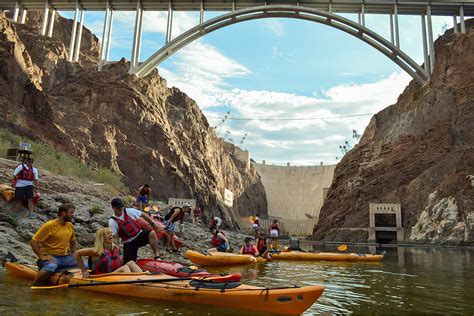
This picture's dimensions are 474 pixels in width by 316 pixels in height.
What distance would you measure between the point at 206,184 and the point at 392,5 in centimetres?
2672

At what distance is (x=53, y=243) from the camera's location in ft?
21.2

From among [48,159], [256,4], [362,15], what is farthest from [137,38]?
[48,159]

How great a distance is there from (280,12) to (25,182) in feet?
118

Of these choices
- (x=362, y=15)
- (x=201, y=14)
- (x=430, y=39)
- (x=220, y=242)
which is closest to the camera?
(x=220, y=242)

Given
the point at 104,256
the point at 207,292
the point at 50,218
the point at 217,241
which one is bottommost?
the point at 207,292

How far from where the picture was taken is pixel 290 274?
1024 cm

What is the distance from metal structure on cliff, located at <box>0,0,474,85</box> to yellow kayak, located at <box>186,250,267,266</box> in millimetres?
31884

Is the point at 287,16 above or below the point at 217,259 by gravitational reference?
above

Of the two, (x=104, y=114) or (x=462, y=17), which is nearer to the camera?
(x=104, y=114)

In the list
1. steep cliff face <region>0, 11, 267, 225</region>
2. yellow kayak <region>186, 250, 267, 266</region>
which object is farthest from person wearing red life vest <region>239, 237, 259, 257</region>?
steep cliff face <region>0, 11, 267, 225</region>

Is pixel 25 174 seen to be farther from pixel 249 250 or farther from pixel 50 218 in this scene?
pixel 249 250

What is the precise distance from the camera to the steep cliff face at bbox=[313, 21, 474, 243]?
28.8 meters

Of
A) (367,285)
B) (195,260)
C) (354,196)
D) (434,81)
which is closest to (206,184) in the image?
(354,196)

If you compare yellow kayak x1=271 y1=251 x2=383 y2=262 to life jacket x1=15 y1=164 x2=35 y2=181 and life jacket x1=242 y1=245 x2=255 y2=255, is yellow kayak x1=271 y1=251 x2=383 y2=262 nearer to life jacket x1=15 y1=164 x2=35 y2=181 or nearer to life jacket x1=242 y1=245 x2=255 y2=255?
life jacket x1=242 y1=245 x2=255 y2=255
